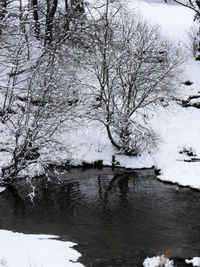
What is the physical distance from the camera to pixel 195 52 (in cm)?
3234

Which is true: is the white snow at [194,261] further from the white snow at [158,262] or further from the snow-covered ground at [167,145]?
the snow-covered ground at [167,145]

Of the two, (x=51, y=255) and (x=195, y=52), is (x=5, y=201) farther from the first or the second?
(x=195, y=52)

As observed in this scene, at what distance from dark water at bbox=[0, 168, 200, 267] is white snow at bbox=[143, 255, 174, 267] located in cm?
31

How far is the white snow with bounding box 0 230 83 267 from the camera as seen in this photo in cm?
1034

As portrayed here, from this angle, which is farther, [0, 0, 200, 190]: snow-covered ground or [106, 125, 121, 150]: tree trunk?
[106, 125, 121, 150]: tree trunk

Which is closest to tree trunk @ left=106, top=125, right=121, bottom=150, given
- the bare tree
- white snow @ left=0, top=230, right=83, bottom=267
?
the bare tree

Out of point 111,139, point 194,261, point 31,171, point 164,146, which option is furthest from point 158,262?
point 164,146

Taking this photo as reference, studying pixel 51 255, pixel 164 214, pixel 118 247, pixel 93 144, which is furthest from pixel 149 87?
pixel 51 255

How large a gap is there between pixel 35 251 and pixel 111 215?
15.3ft

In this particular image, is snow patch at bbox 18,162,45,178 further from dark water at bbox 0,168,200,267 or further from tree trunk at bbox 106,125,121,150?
tree trunk at bbox 106,125,121,150

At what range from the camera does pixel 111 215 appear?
15469 mm

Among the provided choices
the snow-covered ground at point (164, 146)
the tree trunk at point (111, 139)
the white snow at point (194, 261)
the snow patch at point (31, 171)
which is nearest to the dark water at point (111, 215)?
the white snow at point (194, 261)

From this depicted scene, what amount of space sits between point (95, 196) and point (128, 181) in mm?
2659

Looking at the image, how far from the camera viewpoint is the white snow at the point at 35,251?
1034cm
